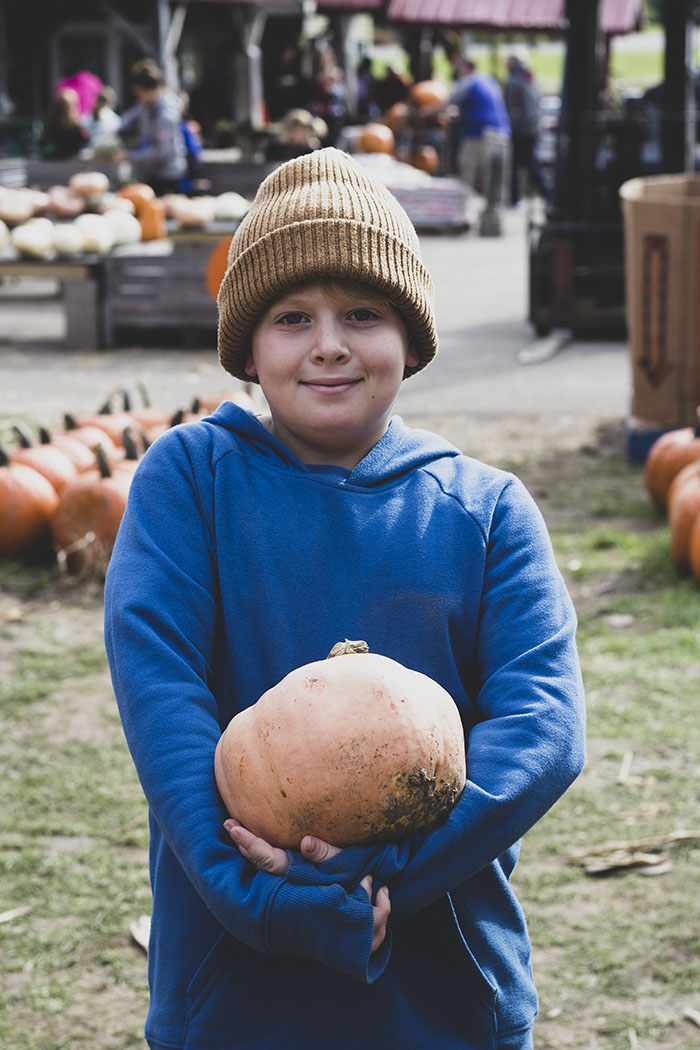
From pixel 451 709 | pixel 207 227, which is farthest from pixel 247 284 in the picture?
pixel 207 227

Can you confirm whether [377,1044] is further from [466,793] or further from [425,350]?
[425,350]

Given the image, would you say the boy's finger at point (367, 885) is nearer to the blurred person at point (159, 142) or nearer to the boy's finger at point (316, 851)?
the boy's finger at point (316, 851)

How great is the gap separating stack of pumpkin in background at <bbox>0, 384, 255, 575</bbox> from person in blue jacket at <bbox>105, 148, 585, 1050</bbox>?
4013mm

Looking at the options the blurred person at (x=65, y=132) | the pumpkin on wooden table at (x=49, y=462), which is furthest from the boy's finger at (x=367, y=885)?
the blurred person at (x=65, y=132)

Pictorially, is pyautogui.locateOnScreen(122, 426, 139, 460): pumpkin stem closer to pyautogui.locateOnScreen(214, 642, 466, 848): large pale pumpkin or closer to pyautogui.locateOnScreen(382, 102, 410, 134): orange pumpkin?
pyautogui.locateOnScreen(214, 642, 466, 848): large pale pumpkin

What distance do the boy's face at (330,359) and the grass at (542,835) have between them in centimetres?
177

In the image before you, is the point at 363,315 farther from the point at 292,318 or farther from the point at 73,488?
the point at 73,488

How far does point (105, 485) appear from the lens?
5992 millimetres

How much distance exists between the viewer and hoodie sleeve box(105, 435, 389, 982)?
1606mm

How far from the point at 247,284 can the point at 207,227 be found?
11559 millimetres

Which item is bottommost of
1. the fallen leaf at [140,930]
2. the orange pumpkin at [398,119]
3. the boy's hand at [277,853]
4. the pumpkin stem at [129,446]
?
the fallen leaf at [140,930]

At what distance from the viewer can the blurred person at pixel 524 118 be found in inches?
908

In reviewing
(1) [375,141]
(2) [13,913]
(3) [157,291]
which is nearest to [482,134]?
(1) [375,141]

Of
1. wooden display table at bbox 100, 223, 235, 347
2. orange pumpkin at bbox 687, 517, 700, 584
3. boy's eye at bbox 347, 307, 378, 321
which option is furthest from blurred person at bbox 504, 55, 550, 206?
boy's eye at bbox 347, 307, 378, 321
